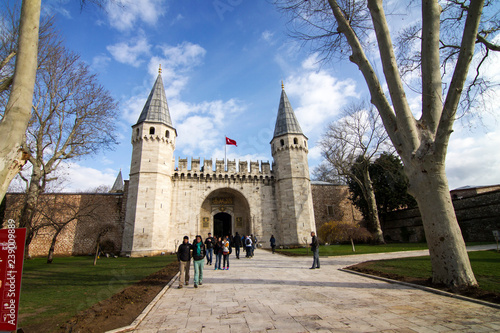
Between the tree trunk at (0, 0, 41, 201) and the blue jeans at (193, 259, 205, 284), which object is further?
the blue jeans at (193, 259, 205, 284)

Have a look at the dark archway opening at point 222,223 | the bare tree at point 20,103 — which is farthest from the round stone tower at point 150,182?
the bare tree at point 20,103

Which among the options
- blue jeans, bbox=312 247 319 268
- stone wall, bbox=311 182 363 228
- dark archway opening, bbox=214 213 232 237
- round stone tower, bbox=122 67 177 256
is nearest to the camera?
blue jeans, bbox=312 247 319 268

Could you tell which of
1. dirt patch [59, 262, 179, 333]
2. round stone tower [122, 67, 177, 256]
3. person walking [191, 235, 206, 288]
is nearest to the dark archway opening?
round stone tower [122, 67, 177, 256]

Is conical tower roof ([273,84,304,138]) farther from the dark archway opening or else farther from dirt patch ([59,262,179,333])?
dirt patch ([59,262,179,333])

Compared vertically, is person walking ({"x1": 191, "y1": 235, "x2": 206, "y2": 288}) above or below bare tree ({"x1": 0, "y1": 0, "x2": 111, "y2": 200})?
below

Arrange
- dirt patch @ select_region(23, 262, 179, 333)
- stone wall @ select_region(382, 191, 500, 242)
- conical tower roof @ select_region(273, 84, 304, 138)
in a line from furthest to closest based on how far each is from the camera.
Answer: conical tower roof @ select_region(273, 84, 304, 138) < stone wall @ select_region(382, 191, 500, 242) < dirt patch @ select_region(23, 262, 179, 333)

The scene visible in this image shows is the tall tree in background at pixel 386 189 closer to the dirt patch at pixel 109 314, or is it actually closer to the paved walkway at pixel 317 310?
the paved walkway at pixel 317 310

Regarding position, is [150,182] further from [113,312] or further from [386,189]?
[386,189]

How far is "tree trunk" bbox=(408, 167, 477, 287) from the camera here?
5250 millimetres

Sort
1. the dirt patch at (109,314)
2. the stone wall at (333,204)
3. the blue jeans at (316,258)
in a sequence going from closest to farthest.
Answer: the dirt patch at (109,314) < the blue jeans at (316,258) < the stone wall at (333,204)

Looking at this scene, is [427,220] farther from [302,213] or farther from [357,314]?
[302,213]

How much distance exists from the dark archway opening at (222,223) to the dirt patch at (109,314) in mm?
20400

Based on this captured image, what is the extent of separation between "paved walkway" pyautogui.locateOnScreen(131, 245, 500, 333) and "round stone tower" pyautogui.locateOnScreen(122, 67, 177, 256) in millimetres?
13889

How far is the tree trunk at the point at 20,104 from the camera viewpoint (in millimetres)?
3439
